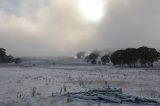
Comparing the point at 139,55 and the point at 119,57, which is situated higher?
the point at 139,55

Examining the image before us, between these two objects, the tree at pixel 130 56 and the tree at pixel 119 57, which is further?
the tree at pixel 119 57

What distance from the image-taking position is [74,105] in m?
22.7

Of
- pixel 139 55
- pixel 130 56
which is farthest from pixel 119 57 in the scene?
pixel 139 55

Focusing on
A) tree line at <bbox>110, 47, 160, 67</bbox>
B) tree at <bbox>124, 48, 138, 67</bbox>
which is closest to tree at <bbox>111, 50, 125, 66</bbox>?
tree line at <bbox>110, 47, 160, 67</bbox>

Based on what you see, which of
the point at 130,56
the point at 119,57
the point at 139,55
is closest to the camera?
the point at 139,55

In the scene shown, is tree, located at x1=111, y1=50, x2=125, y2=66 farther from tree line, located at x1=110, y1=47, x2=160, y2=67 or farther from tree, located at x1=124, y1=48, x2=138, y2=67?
tree, located at x1=124, y1=48, x2=138, y2=67

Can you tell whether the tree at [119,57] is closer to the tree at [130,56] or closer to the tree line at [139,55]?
the tree line at [139,55]

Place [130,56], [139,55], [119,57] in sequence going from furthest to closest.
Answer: [119,57] < [130,56] < [139,55]

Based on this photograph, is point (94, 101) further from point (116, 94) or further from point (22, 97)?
point (22, 97)

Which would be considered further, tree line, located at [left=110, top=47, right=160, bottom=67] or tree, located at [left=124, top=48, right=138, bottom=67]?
tree, located at [left=124, top=48, right=138, bottom=67]

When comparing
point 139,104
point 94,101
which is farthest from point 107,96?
point 139,104

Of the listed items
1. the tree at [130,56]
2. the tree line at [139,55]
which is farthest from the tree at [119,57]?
the tree at [130,56]

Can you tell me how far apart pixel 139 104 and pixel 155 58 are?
118 metres

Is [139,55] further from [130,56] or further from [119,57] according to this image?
[119,57]
